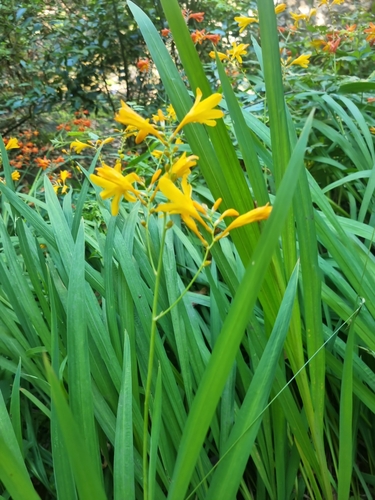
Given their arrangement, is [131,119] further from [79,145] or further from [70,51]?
[70,51]

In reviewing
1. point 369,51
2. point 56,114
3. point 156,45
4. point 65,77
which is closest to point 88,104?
point 65,77

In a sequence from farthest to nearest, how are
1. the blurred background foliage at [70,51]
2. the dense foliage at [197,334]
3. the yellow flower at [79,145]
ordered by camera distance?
the blurred background foliage at [70,51] → the yellow flower at [79,145] → the dense foliage at [197,334]

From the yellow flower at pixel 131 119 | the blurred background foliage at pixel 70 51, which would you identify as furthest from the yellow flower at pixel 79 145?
the blurred background foliage at pixel 70 51

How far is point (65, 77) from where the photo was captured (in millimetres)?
2674

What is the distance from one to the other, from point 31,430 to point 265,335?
18.4 inches

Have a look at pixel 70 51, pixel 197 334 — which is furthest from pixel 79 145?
pixel 70 51

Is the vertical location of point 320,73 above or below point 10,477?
above

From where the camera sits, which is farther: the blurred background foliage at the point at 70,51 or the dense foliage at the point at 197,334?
the blurred background foliage at the point at 70,51

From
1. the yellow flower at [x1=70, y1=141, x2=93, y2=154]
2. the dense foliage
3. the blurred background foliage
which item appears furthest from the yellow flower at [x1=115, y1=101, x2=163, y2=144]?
the blurred background foliage

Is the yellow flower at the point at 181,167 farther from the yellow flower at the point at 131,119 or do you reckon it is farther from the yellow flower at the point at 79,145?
the yellow flower at the point at 79,145

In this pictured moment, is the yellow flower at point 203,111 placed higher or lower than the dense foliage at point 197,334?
higher

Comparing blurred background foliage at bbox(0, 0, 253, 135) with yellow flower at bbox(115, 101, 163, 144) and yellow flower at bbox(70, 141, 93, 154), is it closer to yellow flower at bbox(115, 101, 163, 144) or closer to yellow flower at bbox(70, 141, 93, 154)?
yellow flower at bbox(70, 141, 93, 154)

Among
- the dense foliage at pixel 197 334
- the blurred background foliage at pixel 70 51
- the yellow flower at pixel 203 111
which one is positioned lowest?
the dense foliage at pixel 197 334

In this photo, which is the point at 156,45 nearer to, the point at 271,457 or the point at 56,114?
the point at 271,457
